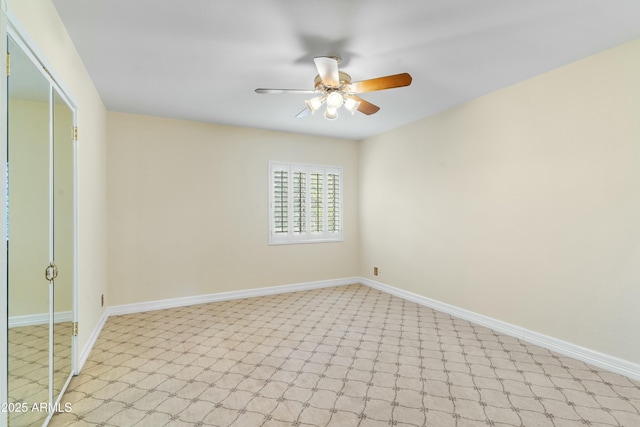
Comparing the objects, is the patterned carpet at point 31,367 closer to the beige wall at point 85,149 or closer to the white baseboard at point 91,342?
the white baseboard at point 91,342

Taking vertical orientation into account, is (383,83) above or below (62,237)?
above

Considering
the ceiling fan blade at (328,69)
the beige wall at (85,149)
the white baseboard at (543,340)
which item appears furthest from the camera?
the white baseboard at (543,340)

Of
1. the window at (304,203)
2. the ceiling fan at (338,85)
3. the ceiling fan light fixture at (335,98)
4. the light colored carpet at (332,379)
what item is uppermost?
the ceiling fan at (338,85)

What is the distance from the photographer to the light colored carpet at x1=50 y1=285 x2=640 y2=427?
1.93 m

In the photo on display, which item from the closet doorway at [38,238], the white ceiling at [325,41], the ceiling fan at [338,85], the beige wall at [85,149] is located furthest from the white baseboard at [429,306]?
Result: the ceiling fan at [338,85]

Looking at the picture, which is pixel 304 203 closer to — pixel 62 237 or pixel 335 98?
pixel 335 98

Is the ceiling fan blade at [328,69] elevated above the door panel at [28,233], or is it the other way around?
the ceiling fan blade at [328,69]

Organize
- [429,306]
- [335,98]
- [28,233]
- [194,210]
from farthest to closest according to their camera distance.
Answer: [194,210] → [429,306] → [335,98] → [28,233]

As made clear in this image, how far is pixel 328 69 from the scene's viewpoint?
2.19 m

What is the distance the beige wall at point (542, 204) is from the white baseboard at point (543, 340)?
54 mm

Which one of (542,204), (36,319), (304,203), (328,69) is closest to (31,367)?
(36,319)

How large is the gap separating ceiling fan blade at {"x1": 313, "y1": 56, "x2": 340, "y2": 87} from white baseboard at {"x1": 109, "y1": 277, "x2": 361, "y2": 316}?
10.9ft

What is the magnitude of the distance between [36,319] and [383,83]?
2.63 m

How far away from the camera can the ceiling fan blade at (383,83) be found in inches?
85.0
